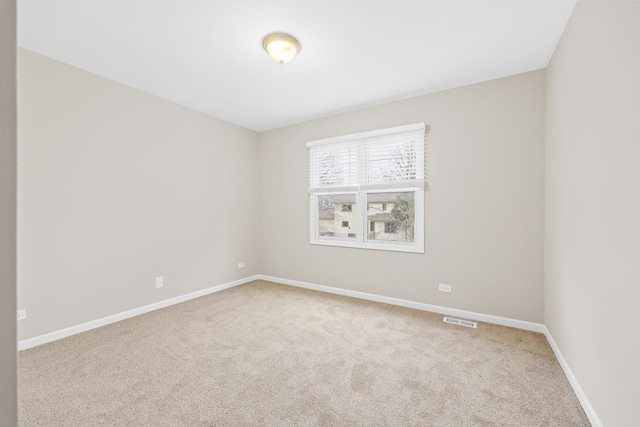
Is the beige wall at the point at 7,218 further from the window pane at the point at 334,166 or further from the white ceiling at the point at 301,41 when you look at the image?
the window pane at the point at 334,166

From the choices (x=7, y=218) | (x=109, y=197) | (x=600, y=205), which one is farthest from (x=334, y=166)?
(x=7, y=218)

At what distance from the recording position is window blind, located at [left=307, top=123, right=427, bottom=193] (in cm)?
347

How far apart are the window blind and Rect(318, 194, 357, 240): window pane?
17 centimetres

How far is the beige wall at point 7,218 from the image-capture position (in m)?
0.43

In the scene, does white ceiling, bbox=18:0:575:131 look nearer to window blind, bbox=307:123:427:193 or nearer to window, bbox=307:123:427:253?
window blind, bbox=307:123:427:193

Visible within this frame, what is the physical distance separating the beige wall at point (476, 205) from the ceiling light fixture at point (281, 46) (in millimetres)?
1706

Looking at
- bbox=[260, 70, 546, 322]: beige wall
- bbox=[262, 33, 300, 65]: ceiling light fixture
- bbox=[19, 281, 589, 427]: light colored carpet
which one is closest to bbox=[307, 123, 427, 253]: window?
bbox=[260, 70, 546, 322]: beige wall

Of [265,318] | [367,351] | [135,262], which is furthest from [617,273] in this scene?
[135,262]

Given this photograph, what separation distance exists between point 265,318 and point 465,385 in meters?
2.08

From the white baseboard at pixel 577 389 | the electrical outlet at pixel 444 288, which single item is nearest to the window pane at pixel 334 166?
the electrical outlet at pixel 444 288

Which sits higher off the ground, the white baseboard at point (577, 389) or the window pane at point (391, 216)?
the window pane at point (391, 216)

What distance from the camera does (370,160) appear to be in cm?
385

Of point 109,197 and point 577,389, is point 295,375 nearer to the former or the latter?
point 577,389

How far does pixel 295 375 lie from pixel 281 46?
2702 mm
